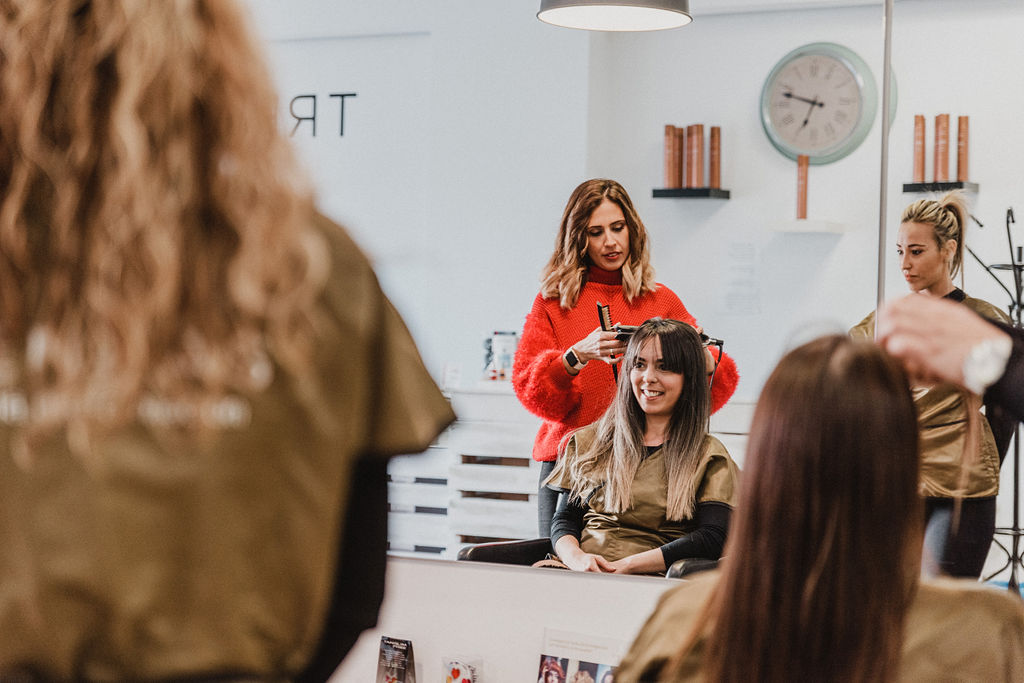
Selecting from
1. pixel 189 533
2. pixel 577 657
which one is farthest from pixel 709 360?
pixel 189 533


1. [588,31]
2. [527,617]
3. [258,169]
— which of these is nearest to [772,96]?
[588,31]

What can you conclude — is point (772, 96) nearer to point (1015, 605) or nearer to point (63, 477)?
point (1015, 605)

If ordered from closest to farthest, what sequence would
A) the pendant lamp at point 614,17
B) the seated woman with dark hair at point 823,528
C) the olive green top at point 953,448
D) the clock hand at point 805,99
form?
the seated woman with dark hair at point 823,528
the olive green top at point 953,448
the clock hand at point 805,99
the pendant lamp at point 614,17

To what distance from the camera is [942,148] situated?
2.01 meters

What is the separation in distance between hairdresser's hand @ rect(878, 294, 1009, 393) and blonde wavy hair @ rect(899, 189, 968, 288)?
105cm

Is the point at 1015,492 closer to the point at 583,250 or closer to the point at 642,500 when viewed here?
the point at 642,500

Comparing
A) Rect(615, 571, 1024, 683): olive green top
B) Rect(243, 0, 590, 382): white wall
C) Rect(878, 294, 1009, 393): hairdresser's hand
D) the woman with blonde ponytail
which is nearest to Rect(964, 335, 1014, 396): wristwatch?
Rect(878, 294, 1009, 393): hairdresser's hand

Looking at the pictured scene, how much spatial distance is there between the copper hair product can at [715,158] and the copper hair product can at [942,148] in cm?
42

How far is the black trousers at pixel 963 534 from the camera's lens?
1.91 metres

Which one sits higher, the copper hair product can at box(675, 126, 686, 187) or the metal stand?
the copper hair product can at box(675, 126, 686, 187)

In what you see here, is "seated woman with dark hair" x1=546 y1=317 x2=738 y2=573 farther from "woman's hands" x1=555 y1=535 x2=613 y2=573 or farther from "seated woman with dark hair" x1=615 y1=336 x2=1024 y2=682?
"seated woman with dark hair" x1=615 y1=336 x2=1024 y2=682

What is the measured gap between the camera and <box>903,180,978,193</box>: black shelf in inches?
77.7

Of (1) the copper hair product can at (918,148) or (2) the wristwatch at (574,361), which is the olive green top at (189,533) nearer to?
(2) the wristwatch at (574,361)

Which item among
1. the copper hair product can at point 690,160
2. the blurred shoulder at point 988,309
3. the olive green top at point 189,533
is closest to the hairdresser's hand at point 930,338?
the olive green top at point 189,533
